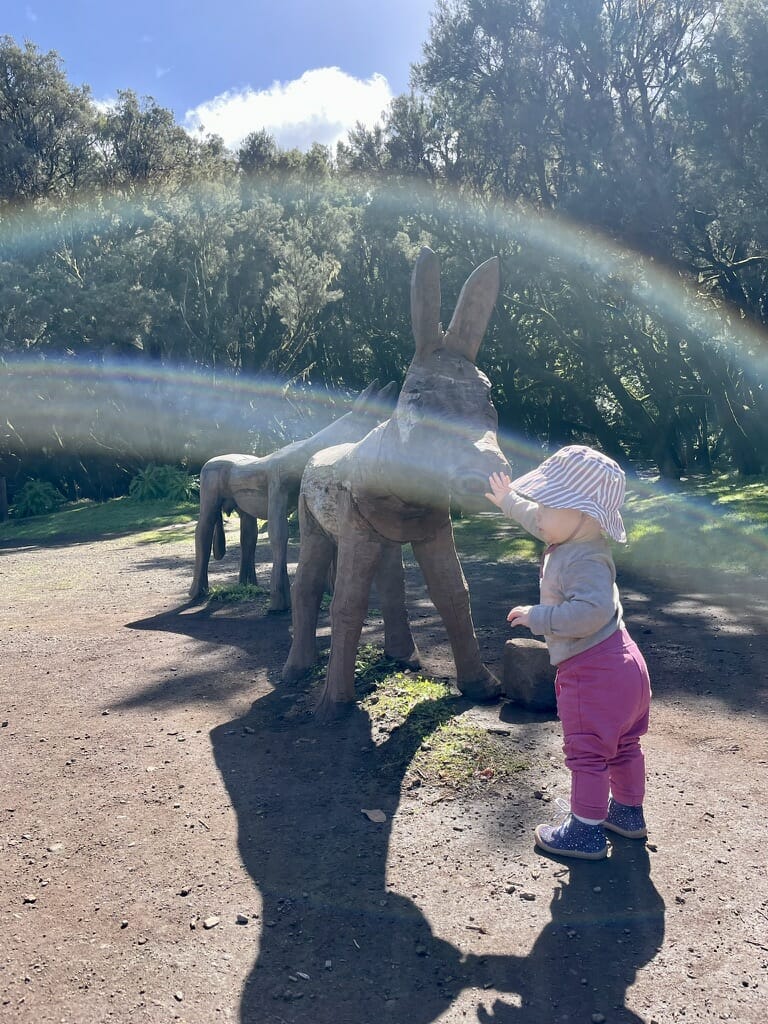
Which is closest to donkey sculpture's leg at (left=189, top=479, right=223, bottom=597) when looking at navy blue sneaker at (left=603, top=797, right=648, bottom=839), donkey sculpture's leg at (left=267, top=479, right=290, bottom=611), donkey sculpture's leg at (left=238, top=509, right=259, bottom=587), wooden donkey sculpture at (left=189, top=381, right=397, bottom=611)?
wooden donkey sculpture at (left=189, top=381, right=397, bottom=611)

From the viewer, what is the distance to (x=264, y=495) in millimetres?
8477

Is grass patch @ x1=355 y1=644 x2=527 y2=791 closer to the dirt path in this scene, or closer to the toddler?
the dirt path

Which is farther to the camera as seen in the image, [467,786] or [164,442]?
[164,442]

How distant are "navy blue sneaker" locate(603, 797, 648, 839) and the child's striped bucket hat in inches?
49.3

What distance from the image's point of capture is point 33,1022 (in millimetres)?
2760

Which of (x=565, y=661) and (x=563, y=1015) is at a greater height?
(x=565, y=661)

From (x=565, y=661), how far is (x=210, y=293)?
22.3 m

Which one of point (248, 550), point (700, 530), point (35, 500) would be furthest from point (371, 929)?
point (35, 500)

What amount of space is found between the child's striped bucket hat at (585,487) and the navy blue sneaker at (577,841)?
124cm

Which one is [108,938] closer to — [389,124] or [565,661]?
[565,661]

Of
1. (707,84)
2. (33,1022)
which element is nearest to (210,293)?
(707,84)

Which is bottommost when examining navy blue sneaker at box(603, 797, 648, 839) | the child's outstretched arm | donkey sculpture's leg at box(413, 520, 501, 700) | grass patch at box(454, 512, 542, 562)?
grass patch at box(454, 512, 542, 562)

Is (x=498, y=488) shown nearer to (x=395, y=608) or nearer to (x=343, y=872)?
(x=343, y=872)

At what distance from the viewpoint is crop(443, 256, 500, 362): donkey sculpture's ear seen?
4551 millimetres
